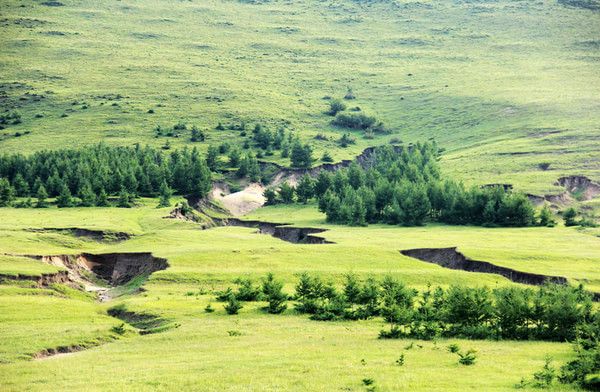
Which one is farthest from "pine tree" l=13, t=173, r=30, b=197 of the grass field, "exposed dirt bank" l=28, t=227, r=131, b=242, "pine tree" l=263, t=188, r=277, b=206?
"exposed dirt bank" l=28, t=227, r=131, b=242

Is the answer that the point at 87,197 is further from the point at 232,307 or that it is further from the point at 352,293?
the point at 352,293

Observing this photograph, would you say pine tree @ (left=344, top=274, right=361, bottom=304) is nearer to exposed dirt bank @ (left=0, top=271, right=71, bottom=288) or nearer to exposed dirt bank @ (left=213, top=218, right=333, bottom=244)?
exposed dirt bank @ (left=0, top=271, right=71, bottom=288)

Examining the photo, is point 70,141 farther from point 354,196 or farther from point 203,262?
point 203,262

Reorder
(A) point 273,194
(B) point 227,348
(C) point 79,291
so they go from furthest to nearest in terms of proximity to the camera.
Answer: (A) point 273,194, (C) point 79,291, (B) point 227,348

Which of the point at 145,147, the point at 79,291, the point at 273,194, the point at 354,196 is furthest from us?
the point at 145,147

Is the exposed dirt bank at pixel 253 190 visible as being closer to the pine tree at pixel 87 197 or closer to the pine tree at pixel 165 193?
the pine tree at pixel 165 193

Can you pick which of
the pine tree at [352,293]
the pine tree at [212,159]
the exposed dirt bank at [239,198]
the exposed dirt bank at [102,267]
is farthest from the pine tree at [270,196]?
the pine tree at [352,293]

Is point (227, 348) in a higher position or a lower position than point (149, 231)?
higher

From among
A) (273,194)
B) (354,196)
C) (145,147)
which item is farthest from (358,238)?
(145,147)

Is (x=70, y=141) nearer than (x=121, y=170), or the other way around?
(x=121, y=170)
